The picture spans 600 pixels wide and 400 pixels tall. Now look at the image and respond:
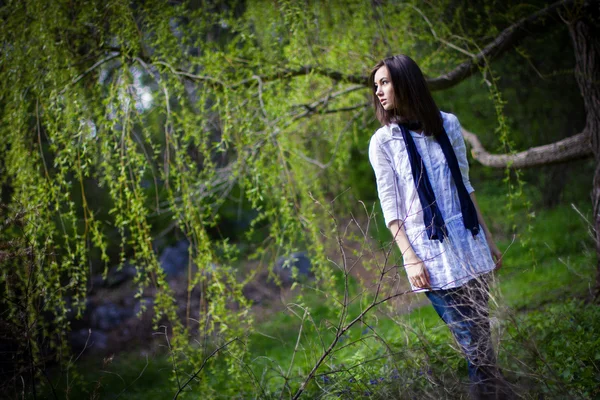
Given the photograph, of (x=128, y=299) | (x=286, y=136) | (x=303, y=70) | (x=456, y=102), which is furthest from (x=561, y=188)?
(x=128, y=299)

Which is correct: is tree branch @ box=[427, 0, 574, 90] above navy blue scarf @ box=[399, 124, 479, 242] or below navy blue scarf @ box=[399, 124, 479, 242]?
above

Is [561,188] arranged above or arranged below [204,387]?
below

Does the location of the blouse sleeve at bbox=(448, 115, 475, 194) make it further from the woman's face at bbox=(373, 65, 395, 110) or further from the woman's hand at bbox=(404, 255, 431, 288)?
the woman's hand at bbox=(404, 255, 431, 288)

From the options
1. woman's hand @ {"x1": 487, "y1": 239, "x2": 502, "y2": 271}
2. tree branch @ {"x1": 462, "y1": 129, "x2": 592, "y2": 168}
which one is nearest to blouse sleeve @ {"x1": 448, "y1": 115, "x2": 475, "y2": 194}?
woman's hand @ {"x1": 487, "y1": 239, "x2": 502, "y2": 271}

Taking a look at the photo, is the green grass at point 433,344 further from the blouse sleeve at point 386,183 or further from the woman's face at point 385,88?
the woman's face at point 385,88

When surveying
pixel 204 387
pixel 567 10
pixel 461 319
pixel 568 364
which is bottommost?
pixel 568 364

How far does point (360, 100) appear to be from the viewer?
5.18 meters

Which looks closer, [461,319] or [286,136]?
[461,319]

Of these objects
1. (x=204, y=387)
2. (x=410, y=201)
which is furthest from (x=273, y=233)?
(x=410, y=201)

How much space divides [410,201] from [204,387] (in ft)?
4.86

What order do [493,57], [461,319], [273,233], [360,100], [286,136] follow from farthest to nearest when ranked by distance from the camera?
[360,100]
[286,136]
[493,57]
[273,233]
[461,319]

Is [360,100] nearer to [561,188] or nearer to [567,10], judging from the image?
[567,10]

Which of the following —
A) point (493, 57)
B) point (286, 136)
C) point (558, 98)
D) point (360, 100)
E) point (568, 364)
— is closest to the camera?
point (568, 364)

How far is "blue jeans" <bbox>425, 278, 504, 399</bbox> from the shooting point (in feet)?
7.09
